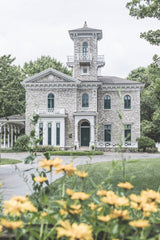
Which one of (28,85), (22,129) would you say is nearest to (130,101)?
(28,85)

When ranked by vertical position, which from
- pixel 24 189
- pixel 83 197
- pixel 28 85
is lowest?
pixel 24 189

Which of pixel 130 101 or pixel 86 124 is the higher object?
pixel 130 101

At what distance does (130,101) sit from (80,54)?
25.6ft

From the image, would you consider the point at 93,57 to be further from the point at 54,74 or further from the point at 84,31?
the point at 54,74

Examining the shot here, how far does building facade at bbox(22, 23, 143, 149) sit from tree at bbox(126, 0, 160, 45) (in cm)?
1832

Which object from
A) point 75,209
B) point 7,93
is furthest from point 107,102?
point 75,209

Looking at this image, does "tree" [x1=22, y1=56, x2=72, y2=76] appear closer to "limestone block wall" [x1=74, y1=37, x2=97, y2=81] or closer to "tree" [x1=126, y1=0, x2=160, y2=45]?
"limestone block wall" [x1=74, y1=37, x2=97, y2=81]

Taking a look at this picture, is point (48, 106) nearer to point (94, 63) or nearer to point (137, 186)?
point (94, 63)

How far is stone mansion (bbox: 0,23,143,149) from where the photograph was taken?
90.8 ft

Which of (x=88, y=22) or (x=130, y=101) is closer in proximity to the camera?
(x=130, y=101)

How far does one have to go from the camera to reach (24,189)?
7.88 m

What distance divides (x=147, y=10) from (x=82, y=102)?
2017 centimetres

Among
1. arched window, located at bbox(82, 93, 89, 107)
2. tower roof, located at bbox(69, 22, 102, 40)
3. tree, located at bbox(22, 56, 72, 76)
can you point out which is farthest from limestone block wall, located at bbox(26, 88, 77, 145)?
tree, located at bbox(22, 56, 72, 76)

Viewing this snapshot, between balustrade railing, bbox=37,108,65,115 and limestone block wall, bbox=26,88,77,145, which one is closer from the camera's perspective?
balustrade railing, bbox=37,108,65,115
